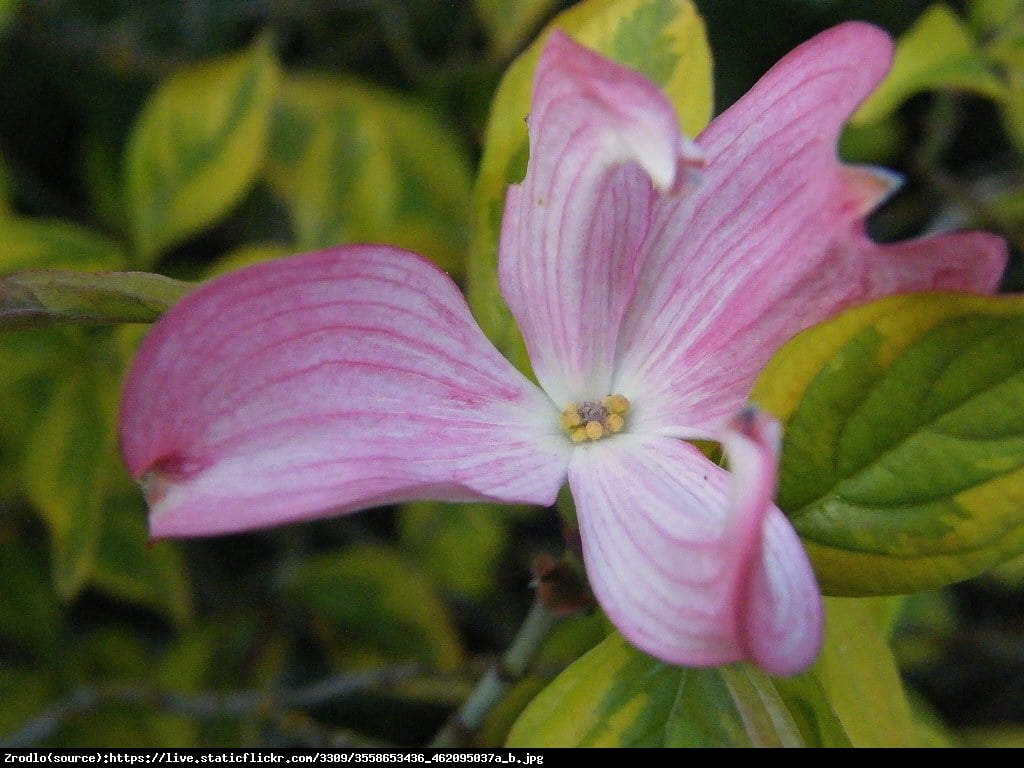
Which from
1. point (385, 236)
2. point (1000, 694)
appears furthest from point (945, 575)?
point (1000, 694)

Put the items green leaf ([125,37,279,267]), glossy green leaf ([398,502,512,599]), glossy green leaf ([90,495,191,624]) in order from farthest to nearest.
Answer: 1. glossy green leaf ([398,502,512,599])
2. glossy green leaf ([90,495,191,624])
3. green leaf ([125,37,279,267])

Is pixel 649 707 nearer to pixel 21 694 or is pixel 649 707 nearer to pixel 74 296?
pixel 74 296

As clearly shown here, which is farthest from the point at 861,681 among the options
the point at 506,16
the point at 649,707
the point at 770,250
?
the point at 506,16

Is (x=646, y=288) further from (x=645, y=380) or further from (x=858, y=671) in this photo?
(x=858, y=671)

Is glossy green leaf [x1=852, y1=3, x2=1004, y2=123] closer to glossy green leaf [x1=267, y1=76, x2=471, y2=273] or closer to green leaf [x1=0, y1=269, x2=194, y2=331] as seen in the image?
glossy green leaf [x1=267, y1=76, x2=471, y2=273]

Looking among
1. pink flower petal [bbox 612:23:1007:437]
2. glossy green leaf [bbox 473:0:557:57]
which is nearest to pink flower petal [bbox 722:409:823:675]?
pink flower petal [bbox 612:23:1007:437]

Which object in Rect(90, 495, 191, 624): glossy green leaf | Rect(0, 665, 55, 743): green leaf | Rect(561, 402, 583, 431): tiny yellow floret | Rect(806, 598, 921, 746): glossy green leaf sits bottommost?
Rect(0, 665, 55, 743): green leaf

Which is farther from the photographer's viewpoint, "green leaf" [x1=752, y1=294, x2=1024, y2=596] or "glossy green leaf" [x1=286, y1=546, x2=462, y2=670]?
"glossy green leaf" [x1=286, y1=546, x2=462, y2=670]
